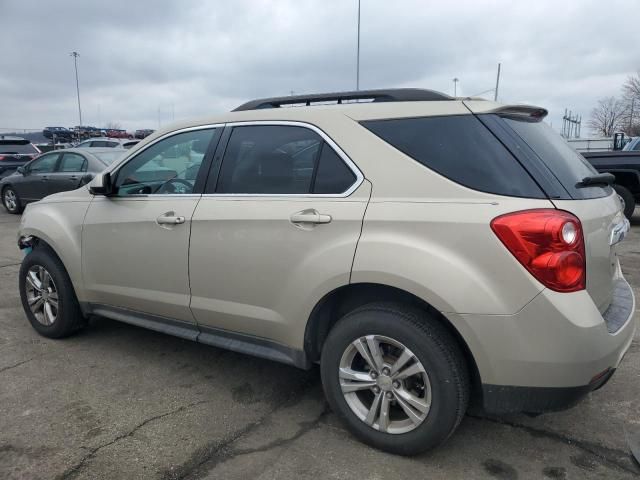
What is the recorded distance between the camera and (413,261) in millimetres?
2441

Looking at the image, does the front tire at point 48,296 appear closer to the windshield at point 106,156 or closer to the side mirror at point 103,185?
the side mirror at point 103,185

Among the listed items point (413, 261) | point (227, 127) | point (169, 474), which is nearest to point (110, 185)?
point (227, 127)

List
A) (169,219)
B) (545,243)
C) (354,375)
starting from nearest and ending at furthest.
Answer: (545,243) → (354,375) → (169,219)

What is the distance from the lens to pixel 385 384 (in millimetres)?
2619

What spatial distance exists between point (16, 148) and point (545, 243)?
55.3 ft

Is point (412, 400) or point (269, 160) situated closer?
point (412, 400)

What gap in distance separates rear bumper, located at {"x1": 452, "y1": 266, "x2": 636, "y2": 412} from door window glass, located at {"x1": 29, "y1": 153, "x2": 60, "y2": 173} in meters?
10.8

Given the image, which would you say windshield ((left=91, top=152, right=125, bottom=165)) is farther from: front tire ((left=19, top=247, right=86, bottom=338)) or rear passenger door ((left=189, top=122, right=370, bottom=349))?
rear passenger door ((left=189, top=122, right=370, bottom=349))

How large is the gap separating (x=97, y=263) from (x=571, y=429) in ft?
10.7

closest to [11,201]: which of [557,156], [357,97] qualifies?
[357,97]

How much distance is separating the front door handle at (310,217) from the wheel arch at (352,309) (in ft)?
1.17

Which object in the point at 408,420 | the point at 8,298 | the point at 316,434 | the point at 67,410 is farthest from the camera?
the point at 8,298

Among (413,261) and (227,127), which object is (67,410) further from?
(413,261)

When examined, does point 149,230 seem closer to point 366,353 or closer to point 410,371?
point 366,353
